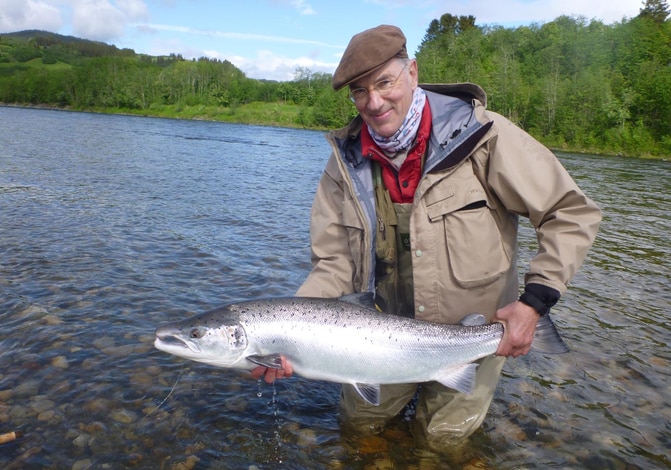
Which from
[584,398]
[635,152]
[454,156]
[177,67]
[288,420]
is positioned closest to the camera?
[454,156]

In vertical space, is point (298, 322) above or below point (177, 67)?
below

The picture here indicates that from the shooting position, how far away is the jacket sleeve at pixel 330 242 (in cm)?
395

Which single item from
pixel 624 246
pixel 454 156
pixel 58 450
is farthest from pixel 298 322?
pixel 624 246

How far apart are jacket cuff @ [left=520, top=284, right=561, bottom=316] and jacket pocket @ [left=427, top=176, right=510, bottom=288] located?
1.14 ft

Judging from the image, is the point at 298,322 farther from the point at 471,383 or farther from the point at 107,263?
the point at 107,263

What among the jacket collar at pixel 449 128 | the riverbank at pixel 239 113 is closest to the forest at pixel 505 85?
the riverbank at pixel 239 113

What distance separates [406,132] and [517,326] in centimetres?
141

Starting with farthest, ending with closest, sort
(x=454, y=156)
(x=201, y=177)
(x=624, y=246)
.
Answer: (x=201, y=177), (x=624, y=246), (x=454, y=156)

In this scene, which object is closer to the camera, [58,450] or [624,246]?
A: [58,450]

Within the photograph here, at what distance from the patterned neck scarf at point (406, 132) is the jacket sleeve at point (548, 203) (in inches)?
21.4

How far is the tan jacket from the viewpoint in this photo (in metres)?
3.23

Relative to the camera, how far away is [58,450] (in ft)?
13.0

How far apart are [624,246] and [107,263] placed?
10265 millimetres

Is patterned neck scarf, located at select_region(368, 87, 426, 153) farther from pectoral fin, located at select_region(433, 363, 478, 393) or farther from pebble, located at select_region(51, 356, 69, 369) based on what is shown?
pebble, located at select_region(51, 356, 69, 369)
